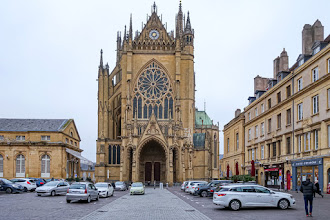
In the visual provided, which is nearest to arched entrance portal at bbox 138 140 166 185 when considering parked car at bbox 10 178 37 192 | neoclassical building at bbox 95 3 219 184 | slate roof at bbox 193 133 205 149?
neoclassical building at bbox 95 3 219 184

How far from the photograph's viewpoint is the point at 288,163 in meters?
42.1

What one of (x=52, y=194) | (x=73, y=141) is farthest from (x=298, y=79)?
(x=73, y=141)

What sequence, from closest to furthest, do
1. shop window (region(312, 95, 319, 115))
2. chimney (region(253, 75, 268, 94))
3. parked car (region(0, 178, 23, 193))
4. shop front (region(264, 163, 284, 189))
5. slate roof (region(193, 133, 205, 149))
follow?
shop window (region(312, 95, 319, 115)), parked car (region(0, 178, 23, 193)), shop front (region(264, 163, 284, 189)), chimney (region(253, 75, 268, 94)), slate roof (region(193, 133, 205, 149))

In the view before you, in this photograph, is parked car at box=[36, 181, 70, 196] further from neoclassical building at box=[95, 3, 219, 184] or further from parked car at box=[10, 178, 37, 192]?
neoclassical building at box=[95, 3, 219, 184]

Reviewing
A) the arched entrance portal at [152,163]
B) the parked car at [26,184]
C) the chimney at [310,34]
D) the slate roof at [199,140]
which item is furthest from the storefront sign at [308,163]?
the slate roof at [199,140]

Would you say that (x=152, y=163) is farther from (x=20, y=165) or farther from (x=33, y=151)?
(x=20, y=165)

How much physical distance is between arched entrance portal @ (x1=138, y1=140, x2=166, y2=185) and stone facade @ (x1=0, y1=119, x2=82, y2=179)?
12577 mm

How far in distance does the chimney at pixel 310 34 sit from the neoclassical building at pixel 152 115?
31149 mm

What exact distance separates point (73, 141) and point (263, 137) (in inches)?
1507

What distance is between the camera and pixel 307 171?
3741 centimetres

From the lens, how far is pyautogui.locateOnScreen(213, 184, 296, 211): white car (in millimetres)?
22578

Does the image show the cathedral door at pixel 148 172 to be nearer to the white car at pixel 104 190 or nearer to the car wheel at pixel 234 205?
the white car at pixel 104 190

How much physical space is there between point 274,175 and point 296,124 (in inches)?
343

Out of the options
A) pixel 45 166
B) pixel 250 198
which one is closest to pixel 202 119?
pixel 45 166
